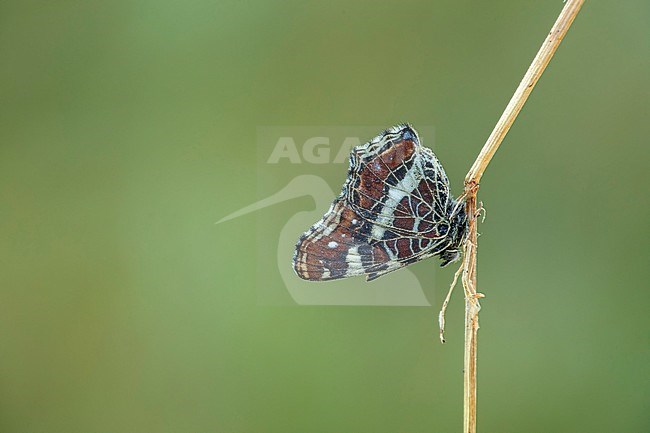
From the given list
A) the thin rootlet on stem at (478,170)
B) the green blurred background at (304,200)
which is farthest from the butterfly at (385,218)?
the green blurred background at (304,200)

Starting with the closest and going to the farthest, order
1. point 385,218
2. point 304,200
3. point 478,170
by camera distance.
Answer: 1. point 478,170
2. point 385,218
3. point 304,200

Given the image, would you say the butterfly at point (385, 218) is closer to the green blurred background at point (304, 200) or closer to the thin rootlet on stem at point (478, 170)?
the thin rootlet on stem at point (478, 170)

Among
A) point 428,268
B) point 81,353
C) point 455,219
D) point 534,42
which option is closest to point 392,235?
point 455,219

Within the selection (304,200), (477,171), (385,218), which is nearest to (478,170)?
(477,171)

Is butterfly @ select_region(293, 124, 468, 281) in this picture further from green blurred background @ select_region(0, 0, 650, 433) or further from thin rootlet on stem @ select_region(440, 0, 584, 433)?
green blurred background @ select_region(0, 0, 650, 433)

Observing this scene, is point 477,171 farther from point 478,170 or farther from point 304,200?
point 304,200

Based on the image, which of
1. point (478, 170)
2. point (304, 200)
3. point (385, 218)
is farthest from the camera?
point (304, 200)

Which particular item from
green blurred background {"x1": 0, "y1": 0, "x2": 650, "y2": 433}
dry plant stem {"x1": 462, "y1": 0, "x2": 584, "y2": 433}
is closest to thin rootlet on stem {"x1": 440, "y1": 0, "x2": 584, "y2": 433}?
dry plant stem {"x1": 462, "y1": 0, "x2": 584, "y2": 433}
